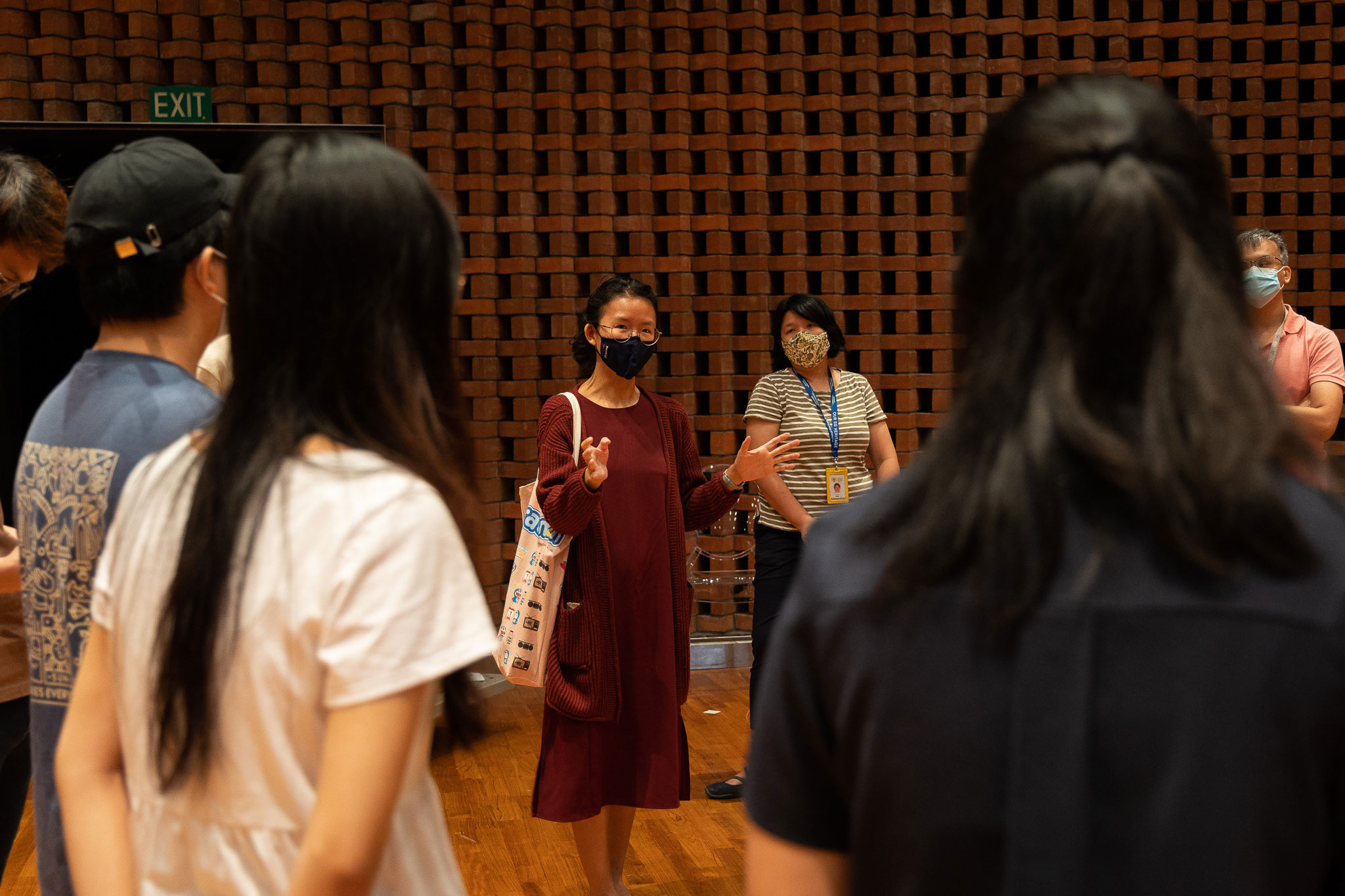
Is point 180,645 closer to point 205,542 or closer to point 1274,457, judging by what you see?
point 205,542

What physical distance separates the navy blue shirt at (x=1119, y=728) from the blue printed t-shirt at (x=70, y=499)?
3.15ft

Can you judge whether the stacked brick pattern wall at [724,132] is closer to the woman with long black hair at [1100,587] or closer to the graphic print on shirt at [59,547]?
the graphic print on shirt at [59,547]

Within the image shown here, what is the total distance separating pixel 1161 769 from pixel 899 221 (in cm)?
527

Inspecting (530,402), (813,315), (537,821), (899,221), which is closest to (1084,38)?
(899,221)

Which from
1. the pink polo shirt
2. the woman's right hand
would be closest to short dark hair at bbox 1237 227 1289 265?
the pink polo shirt

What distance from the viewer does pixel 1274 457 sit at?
688 millimetres

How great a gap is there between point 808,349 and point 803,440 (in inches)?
13.1

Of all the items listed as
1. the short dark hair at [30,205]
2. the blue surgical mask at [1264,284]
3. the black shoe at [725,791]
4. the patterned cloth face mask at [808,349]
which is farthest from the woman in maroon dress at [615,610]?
the blue surgical mask at [1264,284]

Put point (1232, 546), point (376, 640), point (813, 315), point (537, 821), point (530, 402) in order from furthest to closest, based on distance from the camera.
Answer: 1. point (530, 402)
2. point (813, 315)
3. point (537, 821)
4. point (376, 640)
5. point (1232, 546)

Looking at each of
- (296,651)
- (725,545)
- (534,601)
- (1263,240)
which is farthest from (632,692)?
(725,545)

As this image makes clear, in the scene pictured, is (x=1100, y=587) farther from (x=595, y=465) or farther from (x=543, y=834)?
(x=543, y=834)

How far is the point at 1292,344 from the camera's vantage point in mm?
3428

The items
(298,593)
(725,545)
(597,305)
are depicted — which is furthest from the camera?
(725,545)

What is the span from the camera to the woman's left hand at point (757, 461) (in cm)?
325
